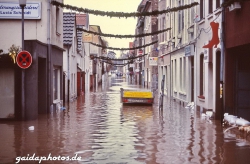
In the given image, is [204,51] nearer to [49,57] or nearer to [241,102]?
[241,102]

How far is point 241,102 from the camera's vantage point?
17891mm

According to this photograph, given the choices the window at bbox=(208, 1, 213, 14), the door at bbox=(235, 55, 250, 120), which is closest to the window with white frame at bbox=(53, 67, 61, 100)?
the window at bbox=(208, 1, 213, 14)

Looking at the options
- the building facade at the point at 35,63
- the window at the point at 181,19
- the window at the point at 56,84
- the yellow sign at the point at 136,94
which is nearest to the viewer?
the building facade at the point at 35,63

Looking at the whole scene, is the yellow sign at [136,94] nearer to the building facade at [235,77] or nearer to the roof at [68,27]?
the roof at [68,27]

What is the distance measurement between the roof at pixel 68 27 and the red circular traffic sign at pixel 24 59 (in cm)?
1537

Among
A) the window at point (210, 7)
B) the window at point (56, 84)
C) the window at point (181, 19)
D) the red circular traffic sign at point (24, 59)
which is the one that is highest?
the window at point (181, 19)

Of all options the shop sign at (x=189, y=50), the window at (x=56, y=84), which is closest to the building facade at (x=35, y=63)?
the window at (x=56, y=84)

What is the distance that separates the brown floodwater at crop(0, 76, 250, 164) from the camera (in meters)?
10.1

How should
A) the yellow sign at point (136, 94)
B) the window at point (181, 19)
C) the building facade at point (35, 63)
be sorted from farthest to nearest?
1. the window at point (181, 19)
2. the yellow sign at point (136, 94)
3. the building facade at point (35, 63)

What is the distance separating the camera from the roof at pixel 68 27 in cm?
3328

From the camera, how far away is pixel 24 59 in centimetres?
1766

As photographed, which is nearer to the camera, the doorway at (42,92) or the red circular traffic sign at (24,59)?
the red circular traffic sign at (24,59)

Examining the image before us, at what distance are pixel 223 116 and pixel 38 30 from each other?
9720 mm

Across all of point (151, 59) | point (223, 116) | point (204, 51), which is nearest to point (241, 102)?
point (223, 116)
